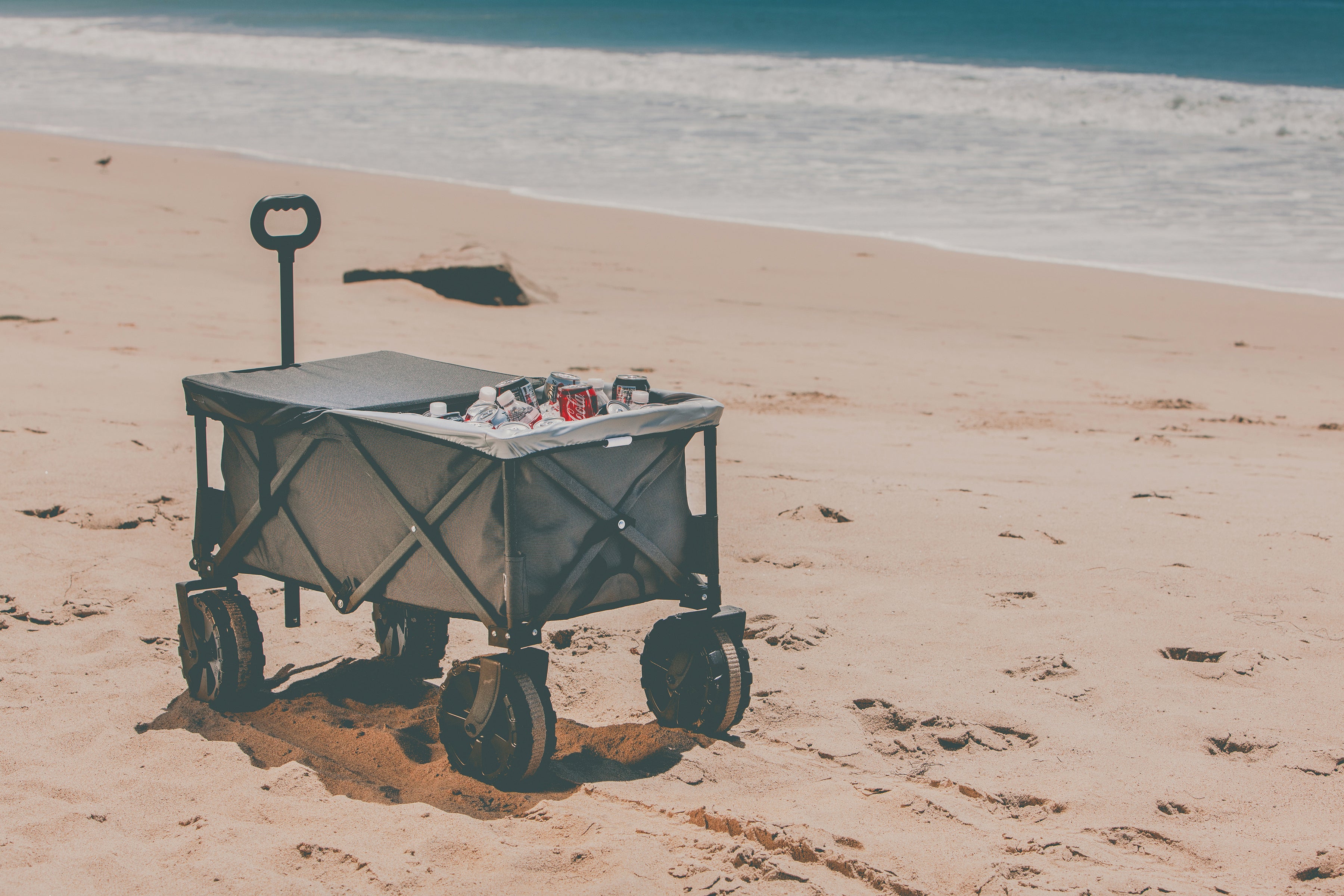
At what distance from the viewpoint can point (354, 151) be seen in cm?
1783

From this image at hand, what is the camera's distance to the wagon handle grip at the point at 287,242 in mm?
3514

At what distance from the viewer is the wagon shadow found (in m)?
3.10

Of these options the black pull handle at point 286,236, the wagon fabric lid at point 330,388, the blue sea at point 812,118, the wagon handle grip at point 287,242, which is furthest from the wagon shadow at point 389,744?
the blue sea at point 812,118

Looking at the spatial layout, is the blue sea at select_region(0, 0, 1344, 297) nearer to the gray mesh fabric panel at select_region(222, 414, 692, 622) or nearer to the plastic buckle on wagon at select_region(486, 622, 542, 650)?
the gray mesh fabric panel at select_region(222, 414, 692, 622)

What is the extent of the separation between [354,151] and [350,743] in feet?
51.6

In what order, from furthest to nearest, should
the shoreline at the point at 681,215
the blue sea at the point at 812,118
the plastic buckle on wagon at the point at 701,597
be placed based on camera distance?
the blue sea at the point at 812,118
the shoreline at the point at 681,215
the plastic buckle on wagon at the point at 701,597

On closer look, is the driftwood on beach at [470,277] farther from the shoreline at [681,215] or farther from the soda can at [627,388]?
the soda can at [627,388]

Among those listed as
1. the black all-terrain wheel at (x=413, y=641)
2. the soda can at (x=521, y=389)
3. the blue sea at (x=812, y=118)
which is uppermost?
the blue sea at (x=812, y=118)

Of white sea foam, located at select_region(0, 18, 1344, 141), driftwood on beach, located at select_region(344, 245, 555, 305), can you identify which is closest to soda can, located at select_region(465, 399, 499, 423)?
driftwood on beach, located at select_region(344, 245, 555, 305)

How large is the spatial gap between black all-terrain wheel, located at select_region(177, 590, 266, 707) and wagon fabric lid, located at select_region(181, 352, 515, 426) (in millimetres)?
542

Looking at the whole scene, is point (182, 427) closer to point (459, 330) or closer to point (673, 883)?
point (459, 330)

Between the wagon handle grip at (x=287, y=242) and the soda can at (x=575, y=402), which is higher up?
the wagon handle grip at (x=287, y=242)

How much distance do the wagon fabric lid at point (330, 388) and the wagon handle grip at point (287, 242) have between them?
0.28 ft

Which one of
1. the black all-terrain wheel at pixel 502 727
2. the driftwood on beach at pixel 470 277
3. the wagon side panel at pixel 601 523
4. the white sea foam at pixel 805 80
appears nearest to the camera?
the wagon side panel at pixel 601 523
